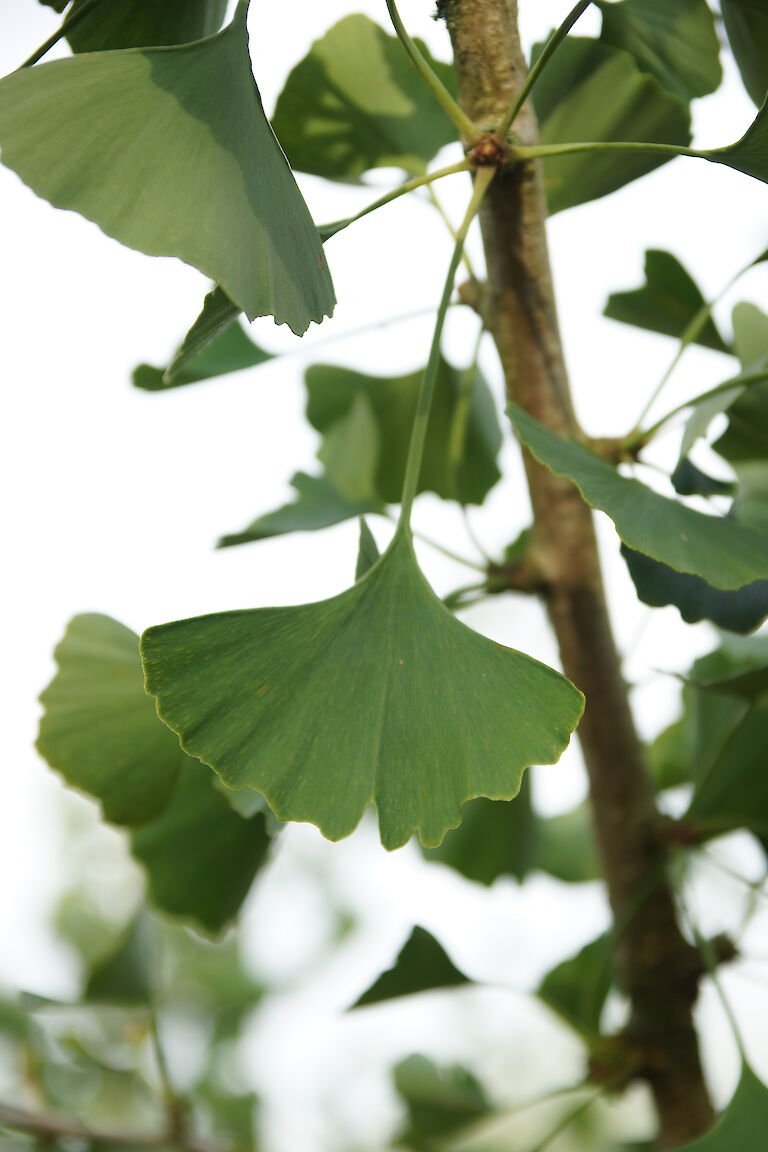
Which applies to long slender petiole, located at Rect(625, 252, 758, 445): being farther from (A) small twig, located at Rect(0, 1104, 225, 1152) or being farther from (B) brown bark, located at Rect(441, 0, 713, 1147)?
(A) small twig, located at Rect(0, 1104, 225, 1152)

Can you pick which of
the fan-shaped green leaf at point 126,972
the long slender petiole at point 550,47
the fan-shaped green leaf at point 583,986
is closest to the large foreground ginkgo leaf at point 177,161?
the long slender petiole at point 550,47

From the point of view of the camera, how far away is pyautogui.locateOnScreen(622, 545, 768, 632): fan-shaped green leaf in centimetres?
50

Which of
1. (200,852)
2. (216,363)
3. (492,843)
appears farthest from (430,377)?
(492,843)

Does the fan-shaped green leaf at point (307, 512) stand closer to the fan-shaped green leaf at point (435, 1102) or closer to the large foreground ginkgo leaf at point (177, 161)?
the large foreground ginkgo leaf at point (177, 161)

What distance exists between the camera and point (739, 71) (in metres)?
0.56

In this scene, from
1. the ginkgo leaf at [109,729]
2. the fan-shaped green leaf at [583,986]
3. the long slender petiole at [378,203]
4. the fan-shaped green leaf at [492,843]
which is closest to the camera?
the long slender petiole at [378,203]

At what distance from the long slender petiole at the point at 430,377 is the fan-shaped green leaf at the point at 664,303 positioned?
0.78 ft

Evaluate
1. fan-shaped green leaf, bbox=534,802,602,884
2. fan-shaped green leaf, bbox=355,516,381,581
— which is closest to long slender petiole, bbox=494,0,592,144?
fan-shaped green leaf, bbox=355,516,381,581

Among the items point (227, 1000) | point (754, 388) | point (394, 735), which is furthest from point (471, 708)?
point (227, 1000)

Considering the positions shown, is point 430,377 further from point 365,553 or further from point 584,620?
point 584,620

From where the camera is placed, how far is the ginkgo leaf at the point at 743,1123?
0.51m

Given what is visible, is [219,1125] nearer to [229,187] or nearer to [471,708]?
[471,708]

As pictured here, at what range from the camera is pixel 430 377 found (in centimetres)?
47

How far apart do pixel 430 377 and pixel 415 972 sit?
0.40 metres
